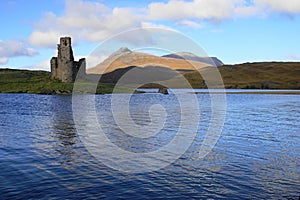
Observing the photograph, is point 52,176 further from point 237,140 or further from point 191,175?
point 237,140

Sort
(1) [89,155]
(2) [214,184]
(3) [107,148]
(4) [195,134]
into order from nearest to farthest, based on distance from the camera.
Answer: (2) [214,184], (1) [89,155], (3) [107,148], (4) [195,134]

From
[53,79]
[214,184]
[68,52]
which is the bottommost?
[214,184]

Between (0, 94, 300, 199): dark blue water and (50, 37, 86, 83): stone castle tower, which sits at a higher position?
(50, 37, 86, 83): stone castle tower

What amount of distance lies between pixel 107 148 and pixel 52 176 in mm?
7167

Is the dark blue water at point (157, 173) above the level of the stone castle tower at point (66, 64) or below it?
below

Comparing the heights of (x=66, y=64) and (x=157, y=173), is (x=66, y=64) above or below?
above

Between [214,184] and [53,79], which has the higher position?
[53,79]

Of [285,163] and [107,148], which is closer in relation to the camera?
[285,163]

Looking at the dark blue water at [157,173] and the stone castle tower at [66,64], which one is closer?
the dark blue water at [157,173]

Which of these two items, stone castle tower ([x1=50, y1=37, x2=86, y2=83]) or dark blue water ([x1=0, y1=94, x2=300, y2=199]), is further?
stone castle tower ([x1=50, y1=37, x2=86, y2=83])

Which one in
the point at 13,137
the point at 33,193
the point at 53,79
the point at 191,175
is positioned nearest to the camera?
the point at 33,193

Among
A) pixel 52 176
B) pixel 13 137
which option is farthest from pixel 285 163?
pixel 13 137

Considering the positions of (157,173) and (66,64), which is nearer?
(157,173)

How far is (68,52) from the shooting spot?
12288cm
